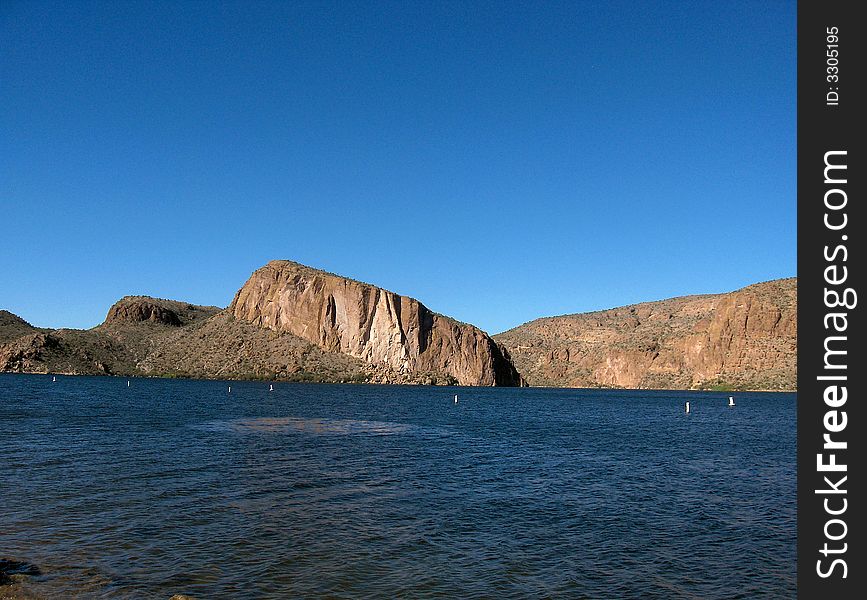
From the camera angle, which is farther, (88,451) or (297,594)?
(88,451)

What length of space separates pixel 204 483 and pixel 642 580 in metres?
16.7

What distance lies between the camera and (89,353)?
584 ft

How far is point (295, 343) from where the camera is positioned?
161 m

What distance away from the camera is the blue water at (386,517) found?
1291 cm

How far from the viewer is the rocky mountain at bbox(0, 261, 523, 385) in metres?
159

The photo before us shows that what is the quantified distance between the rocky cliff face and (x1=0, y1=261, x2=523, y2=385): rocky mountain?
281mm

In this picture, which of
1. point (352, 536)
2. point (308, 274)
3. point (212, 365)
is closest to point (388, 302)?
point (308, 274)

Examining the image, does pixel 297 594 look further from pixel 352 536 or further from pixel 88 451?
pixel 88 451
